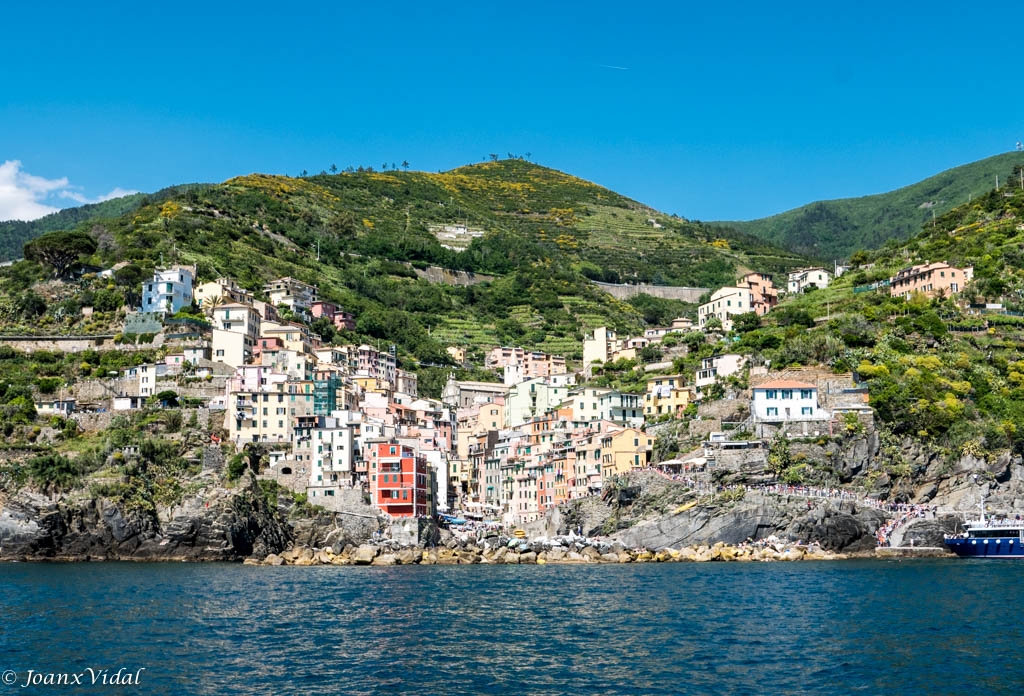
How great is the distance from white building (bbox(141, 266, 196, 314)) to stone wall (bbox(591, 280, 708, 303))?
79922mm

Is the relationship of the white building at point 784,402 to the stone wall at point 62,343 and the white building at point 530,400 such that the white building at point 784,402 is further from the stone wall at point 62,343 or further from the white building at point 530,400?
the stone wall at point 62,343

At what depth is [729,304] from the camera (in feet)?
406

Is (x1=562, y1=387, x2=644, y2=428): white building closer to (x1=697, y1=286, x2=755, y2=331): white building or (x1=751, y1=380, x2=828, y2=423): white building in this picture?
(x1=751, y1=380, x2=828, y2=423): white building

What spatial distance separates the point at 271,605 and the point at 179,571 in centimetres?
1894

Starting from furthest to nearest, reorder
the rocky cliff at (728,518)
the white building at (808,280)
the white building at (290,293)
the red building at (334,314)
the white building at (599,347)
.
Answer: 1. the white building at (808,280)
2. the red building at (334,314)
3. the white building at (290,293)
4. the white building at (599,347)
5. the rocky cliff at (728,518)

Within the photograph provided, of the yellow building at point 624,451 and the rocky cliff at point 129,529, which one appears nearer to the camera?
the rocky cliff at point 129,529

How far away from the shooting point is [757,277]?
12900cm

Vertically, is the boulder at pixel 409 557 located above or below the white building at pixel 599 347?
below

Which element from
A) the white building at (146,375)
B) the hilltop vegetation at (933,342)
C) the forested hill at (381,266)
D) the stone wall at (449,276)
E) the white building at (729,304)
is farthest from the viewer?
the stone wall at (449,276)

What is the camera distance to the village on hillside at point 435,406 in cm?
8269

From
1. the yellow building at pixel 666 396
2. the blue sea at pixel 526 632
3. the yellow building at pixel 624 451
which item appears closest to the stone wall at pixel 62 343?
the yellow building at pixel 624 451

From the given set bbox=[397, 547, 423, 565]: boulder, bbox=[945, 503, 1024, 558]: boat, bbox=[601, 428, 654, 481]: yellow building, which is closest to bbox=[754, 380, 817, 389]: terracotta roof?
bbox=[601, 428, 654, 481]: yellow building

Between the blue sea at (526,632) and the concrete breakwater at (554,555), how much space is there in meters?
9.45

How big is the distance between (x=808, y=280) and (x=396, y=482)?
242ft
